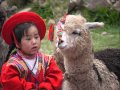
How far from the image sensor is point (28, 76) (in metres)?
3.57

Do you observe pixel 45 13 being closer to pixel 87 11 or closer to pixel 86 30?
pixel 87 11

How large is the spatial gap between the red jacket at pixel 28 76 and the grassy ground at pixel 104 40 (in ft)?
11.4

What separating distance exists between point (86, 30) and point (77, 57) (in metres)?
0.28

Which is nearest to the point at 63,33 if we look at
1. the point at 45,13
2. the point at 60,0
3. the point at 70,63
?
the point at 70,63

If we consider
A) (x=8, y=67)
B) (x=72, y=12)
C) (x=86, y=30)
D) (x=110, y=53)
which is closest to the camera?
(x=8, y=67)

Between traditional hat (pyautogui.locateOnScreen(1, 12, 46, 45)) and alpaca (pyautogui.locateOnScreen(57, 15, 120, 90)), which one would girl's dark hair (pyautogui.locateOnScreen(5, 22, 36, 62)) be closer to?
traditional hat (pyautogui.locateOnScreen(1, 12, 46, 45))

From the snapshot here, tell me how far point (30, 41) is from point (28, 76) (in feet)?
1.11

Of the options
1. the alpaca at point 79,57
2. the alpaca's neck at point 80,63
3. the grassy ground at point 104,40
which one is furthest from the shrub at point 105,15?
the alpaca's neck at point 80,63

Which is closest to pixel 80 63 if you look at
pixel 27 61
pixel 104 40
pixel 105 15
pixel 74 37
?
pixel 74 37

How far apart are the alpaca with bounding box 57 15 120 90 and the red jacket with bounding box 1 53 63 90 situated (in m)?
0.16

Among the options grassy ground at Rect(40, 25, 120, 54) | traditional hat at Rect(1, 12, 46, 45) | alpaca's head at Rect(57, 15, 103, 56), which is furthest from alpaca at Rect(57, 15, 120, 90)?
grassy ground at Rect(40, 25, 120, 54)

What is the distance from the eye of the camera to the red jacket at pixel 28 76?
3.43 metres

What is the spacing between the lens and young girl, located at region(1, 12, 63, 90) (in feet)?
11.3

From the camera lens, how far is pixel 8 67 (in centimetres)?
343
